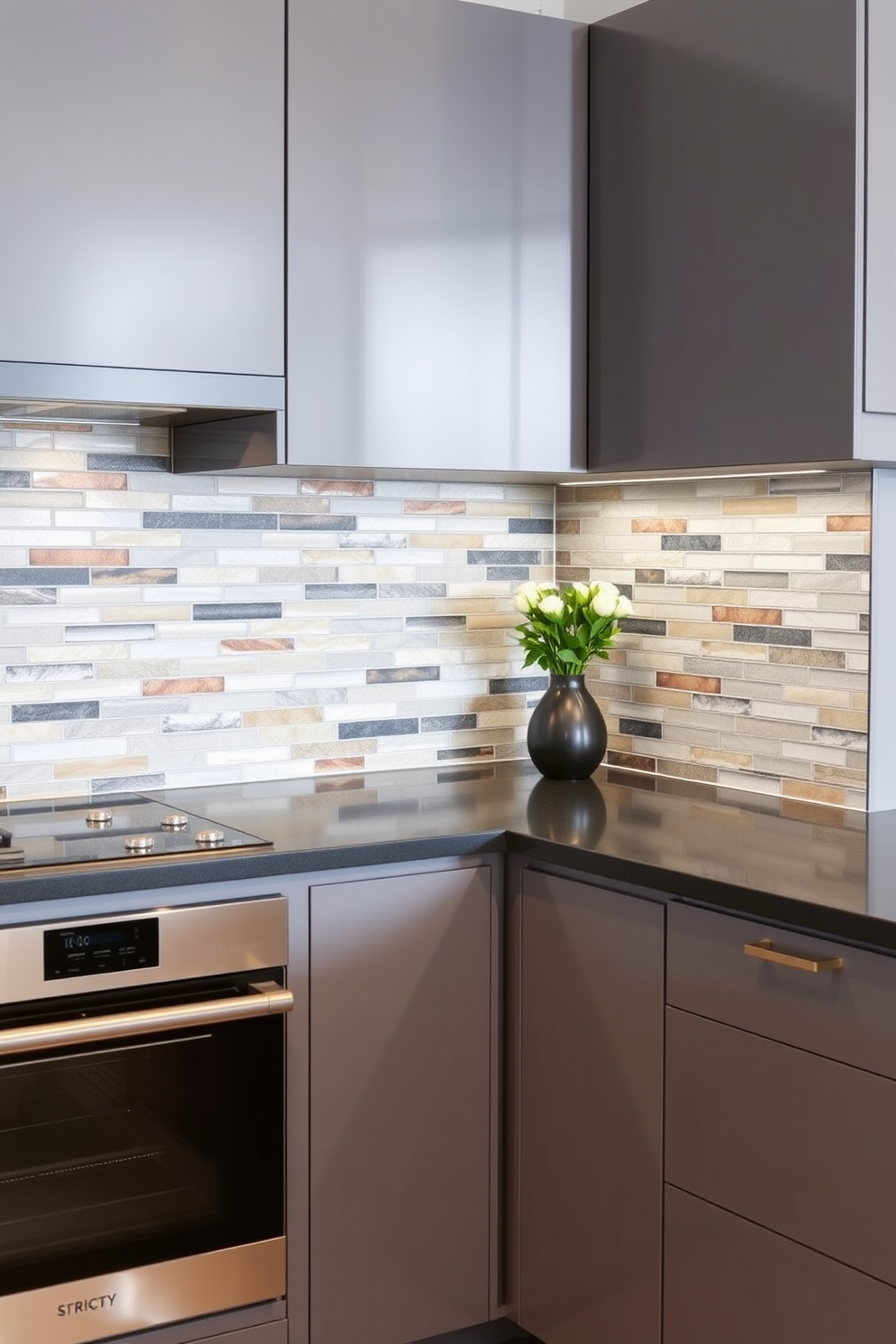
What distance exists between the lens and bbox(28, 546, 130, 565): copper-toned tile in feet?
8.29

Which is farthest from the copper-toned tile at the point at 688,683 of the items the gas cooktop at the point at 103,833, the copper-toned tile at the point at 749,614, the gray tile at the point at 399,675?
the gas cooktop at the point at 103,833

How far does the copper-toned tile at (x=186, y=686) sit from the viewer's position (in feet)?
8.71

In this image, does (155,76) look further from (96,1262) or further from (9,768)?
(96,1262)

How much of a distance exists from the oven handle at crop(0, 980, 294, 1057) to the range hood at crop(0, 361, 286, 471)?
2.70 ft

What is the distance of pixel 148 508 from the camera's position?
8.62 ft

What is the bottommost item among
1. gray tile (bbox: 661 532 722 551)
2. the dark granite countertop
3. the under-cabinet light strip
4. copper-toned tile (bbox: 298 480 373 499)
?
the dark granite countertop

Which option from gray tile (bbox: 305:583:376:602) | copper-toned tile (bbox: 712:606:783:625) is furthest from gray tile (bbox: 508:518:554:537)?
copper-toned tile (bbox: 712:606:783:625)

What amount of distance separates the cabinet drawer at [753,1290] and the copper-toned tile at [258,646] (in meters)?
1.22

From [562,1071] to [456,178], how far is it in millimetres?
1444

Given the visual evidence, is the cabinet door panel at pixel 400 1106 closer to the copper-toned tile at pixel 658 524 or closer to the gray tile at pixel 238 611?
the gray tile at pixel 238 611

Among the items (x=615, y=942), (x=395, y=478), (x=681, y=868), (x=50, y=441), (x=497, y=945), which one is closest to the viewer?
(x=681, y=868)

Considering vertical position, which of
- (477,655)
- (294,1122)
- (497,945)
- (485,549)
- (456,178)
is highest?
(456,178)

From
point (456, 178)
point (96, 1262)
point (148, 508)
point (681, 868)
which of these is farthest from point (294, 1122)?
point (456, 178)

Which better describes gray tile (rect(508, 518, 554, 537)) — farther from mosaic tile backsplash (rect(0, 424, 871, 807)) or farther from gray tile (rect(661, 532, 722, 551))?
gray tile (rect(661, 532, 722, 551))
